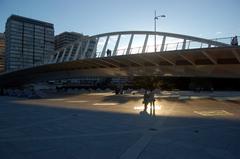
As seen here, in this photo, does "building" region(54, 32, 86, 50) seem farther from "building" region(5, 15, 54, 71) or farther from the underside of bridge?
the underside of bridge

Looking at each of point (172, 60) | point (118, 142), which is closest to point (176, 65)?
point (172, 60)

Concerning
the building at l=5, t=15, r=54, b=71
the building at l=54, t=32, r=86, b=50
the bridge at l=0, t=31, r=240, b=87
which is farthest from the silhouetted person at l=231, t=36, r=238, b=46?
the building at l=54, t=32, r=86, b=50

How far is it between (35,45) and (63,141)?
10054 cm

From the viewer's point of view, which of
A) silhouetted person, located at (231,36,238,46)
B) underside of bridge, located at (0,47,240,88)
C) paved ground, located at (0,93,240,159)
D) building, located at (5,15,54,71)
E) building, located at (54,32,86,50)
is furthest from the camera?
building, located at (54,32,86,50)

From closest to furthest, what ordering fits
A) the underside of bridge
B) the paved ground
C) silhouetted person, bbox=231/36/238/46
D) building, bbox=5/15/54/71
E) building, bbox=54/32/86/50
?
the paved ground, silhouetted person, bbox=231/36/238/46, the underside of bridge, building, bbox=5/15/54/71, building, bbox=54/32/86/50

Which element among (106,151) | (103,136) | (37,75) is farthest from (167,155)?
(37,75)

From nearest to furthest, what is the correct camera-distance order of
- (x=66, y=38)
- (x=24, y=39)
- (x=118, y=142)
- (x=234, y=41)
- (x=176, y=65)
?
(x=118, y=142), (x=234, y=41), (x=176, y=65), (x=24, y=39), (x=66, y=38)

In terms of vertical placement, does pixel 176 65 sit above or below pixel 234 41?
below

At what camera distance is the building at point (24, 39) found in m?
95.6

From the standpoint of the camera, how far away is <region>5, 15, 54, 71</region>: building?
95625mm

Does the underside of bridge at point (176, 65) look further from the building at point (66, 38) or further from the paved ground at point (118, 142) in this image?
the building at point (66, 38)

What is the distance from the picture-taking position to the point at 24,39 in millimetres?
99062

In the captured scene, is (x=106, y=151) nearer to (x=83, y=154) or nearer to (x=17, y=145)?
(x=83, y=154)

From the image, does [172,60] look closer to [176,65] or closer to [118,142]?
[176,65]
